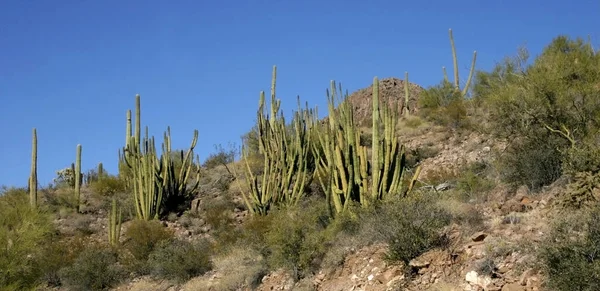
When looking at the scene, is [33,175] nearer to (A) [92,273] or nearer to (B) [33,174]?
(B) [33,174]

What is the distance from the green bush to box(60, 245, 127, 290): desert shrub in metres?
0.95

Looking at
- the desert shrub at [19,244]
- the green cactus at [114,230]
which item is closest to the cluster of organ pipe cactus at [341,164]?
the green cactus at [114,230]

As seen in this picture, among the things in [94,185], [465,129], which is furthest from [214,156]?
[465,129]

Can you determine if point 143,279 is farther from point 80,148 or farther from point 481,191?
point 80,148

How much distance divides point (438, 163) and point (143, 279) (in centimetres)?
917

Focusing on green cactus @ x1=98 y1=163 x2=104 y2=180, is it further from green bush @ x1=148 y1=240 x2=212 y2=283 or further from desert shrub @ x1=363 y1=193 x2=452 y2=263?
desert shrub @ x1=363 y1=193 x2=452 y2=263

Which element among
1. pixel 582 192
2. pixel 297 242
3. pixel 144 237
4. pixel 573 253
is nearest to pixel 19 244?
pixel 144 237

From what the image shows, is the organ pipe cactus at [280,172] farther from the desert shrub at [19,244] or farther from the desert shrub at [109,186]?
the desert shrub at [109,186]

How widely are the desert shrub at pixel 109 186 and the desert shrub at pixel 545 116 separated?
15.3 metres

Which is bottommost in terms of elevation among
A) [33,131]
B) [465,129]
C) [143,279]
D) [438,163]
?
[143,279]

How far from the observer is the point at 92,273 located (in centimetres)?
1525

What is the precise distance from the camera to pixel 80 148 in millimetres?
24078

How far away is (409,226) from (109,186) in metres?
16.6

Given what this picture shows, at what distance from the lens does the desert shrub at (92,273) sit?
15.1m
